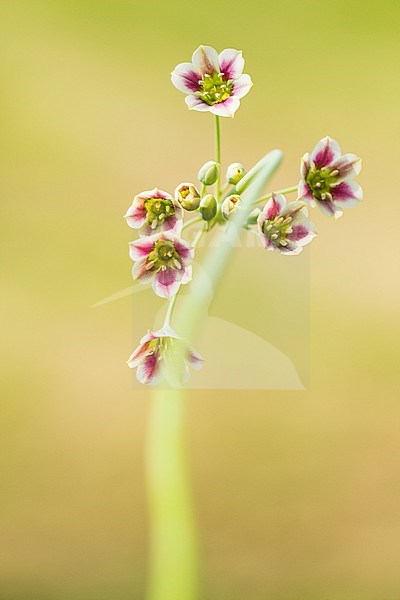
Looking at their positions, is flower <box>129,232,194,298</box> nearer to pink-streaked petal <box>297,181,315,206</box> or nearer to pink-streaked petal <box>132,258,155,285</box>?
pink-streaked petal <box>132,258,155,285</box>

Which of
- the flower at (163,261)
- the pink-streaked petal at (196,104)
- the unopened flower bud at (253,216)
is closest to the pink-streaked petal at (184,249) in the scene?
the flower at (163,261)

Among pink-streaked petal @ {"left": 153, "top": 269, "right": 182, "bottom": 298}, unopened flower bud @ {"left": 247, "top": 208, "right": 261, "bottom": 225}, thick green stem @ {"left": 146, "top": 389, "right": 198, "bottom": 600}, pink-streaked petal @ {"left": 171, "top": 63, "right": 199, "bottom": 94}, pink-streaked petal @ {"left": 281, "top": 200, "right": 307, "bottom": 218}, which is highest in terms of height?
pink-streaked petal @ {"left": 171, "top": 63, "right": 199, "bottom": 94}

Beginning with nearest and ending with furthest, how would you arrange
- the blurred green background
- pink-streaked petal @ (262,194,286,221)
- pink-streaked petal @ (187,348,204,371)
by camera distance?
pink-streaked petal @ (262,194,286,221) < pink-streaked petal @ (187,348,204,371) < the blurred green background

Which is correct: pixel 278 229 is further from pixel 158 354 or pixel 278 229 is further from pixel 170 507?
pixel 170 507

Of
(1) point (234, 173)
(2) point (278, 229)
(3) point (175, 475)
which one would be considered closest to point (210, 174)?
(1) point (234, 173)

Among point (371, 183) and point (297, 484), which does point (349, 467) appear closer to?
point (297, 484)

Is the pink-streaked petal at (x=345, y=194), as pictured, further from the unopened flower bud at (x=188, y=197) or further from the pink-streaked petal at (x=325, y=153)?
the unopened flower bud at (x=188, y=197)

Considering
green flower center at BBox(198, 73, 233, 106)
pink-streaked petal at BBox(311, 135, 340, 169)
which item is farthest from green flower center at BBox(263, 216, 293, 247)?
green flower center at BBox(198, 73, 233, 106)
